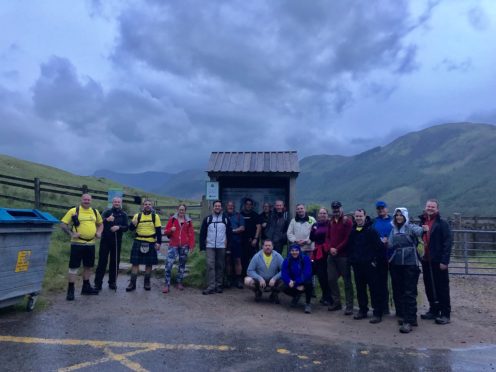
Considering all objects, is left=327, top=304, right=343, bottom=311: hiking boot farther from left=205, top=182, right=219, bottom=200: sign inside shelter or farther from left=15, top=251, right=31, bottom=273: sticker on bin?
left=15, top=251, right=31, bottom=273: sticker on bin

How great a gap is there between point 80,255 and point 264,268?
127 inches

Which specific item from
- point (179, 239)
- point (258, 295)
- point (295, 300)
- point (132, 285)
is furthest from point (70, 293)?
point (295, 300)

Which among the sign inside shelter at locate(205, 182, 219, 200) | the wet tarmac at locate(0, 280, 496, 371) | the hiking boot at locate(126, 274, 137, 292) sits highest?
the sign inside shelter at locate(205, 182, 219, 200)

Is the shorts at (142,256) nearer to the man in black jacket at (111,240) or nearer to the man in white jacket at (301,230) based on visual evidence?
the man in black jacket at (111,240)

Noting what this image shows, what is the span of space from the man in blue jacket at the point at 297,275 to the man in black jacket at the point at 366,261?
82 centimetres

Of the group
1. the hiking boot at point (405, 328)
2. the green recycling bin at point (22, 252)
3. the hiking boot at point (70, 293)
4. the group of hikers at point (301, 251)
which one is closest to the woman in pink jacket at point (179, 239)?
the group of hikers at point (301, 251)

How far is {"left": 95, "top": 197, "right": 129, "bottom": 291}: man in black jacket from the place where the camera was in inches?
337

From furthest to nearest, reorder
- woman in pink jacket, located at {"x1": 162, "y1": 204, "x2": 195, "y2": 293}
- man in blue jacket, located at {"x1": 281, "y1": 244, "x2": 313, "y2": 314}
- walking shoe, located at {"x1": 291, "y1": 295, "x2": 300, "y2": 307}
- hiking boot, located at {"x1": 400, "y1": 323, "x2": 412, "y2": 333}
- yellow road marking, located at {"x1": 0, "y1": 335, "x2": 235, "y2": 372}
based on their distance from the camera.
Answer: woman in pink jacket, located at {"x1": 162, "y1": 204, "x2": 195, "y2": 293}
walking shoe, located at {"x1": 291, "y1": 295, "x2": 300, "y2": 307}
man in blue jacket, located at {"x1": 281, "y1": 244, "x2": 313, "y2": 314}
hiking boot, located at {"x1": 400, "y1": 323, "x2": 412, "y2": 333}
yellow road marking, located at {"x1": 0, "y1": 335, "x2": 235, "y2": 372}

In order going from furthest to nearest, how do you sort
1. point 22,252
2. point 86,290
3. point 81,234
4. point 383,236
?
point 86,290
point 81,234
point 383,236
point 22,252

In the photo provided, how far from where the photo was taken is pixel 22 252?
21.7 ft

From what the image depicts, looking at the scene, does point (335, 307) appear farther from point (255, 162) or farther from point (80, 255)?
point (80, 255)

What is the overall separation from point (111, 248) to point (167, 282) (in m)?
1.25

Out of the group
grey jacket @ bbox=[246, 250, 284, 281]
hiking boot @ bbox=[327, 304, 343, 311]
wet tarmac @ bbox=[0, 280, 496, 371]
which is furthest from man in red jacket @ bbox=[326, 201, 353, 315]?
wet tarmac @ bbox=[0, 280, 496, 371]

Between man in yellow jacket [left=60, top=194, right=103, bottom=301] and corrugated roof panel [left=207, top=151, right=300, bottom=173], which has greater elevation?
corrugated roof panel [left=207, top=151, right=300, bottom=173]
